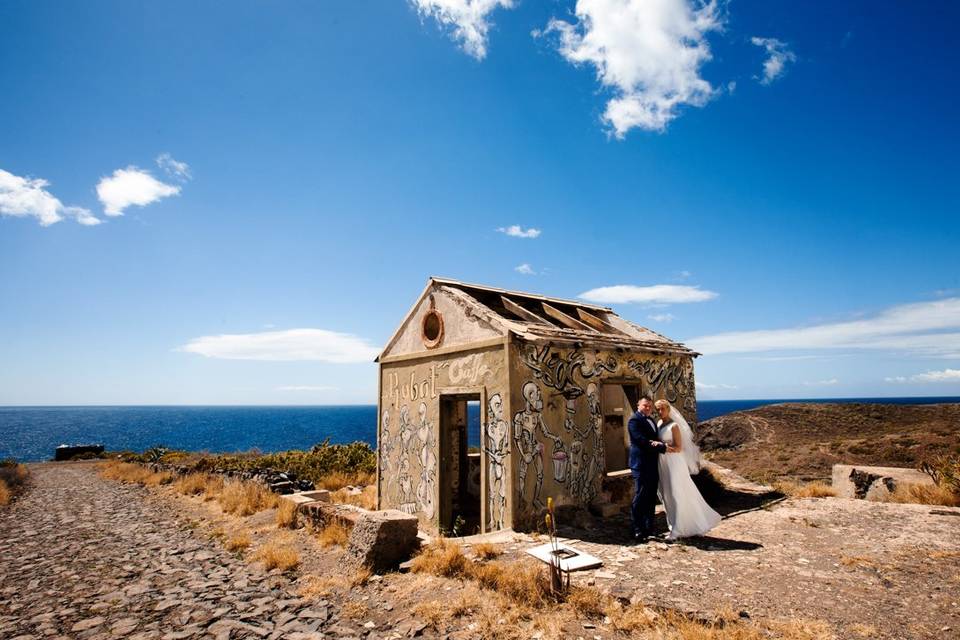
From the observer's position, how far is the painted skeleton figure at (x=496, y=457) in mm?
8016

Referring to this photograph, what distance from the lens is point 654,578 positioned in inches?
213

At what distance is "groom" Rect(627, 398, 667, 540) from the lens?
7.21 meters

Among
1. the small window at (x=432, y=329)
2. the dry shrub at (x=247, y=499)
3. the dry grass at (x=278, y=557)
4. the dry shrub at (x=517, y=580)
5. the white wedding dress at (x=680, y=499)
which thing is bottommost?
the dry shrub at (x=247, y=499)

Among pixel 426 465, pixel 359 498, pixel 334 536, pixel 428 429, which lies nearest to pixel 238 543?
pixel 334 536

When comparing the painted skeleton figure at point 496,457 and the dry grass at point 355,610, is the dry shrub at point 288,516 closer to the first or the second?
the painted skeleton figure at point 496,457

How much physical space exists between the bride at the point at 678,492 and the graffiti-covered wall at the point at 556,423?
5.72ft

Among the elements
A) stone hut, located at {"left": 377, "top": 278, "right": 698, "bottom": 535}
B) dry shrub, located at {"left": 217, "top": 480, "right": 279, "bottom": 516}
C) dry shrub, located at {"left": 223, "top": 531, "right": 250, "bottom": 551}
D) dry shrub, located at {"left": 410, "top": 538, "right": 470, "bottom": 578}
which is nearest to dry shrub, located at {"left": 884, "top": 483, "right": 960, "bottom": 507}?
stone hut, located at {"left": 377, "top": 278, "right": 698, "bottom": 535}

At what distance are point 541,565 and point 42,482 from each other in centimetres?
2233

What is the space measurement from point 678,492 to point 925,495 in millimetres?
6396

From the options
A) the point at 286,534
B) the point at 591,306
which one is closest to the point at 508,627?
the point at 286,534

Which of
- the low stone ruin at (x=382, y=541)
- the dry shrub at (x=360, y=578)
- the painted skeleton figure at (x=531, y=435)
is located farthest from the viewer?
the painted skeleton figure at (x=531, y=435)

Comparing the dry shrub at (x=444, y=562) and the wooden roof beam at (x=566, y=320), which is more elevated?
the wooden roof beam at (x=566, y=320)

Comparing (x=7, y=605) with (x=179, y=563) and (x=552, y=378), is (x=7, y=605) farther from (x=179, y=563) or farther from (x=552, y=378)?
(x=552, y=378)

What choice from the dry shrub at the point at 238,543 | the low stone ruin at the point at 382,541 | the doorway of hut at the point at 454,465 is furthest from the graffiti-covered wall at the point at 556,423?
the dry shrub at the point at 238,543
